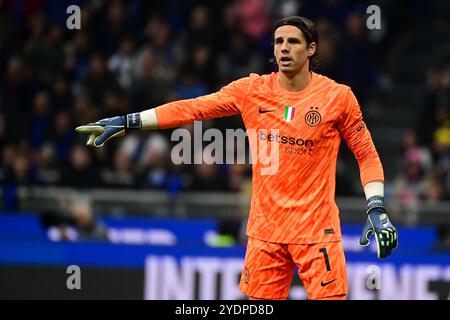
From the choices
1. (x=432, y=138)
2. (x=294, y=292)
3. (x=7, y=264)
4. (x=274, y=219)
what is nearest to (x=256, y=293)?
(x=274, y=219)

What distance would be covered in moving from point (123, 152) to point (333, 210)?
8564 mm

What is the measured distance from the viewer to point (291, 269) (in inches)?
297

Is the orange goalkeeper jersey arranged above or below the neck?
below

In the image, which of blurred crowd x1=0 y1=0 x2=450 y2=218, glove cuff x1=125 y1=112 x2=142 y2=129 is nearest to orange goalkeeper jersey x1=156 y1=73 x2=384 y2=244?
glove cuff x1=125 y1=112 x2=142 y2=129

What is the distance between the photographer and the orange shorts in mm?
7312

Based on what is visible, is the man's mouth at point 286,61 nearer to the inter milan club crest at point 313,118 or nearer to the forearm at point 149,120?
the inter milan club crest at point 313,118

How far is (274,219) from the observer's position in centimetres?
744

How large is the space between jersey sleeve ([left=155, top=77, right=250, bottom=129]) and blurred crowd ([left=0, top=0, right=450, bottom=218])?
7.41m

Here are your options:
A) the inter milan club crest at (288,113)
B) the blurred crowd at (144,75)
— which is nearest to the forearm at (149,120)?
the inter milan club crest at (288,113)

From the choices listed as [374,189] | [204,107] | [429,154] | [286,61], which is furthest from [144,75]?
[374,189]

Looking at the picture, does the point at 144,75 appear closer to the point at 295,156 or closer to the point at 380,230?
the point at 295,156

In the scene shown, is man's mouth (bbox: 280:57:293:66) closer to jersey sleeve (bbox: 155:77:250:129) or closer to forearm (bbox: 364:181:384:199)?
jersey sleeve (bbox: 155:77:250:129)
